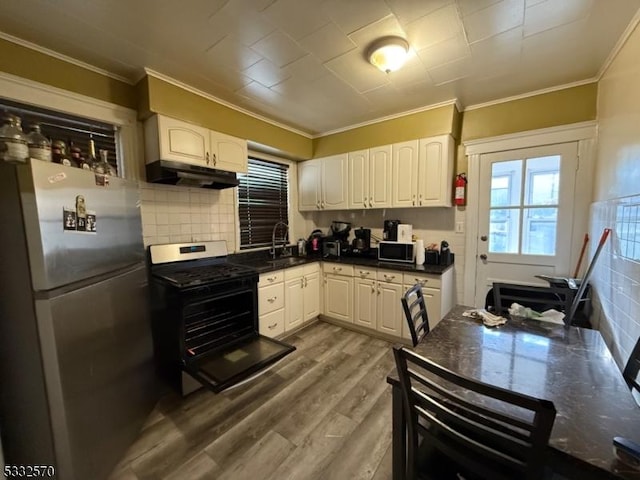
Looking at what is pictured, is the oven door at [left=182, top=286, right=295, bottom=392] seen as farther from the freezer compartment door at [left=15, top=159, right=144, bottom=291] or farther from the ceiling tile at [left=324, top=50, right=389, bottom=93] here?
the ceiling tile at [left=324, top=50, right=389, bottom=93]

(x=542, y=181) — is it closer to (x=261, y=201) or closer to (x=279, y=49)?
(x=279, y=49)

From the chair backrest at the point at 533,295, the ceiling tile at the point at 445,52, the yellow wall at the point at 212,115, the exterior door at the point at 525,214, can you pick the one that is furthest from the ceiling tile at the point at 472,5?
the yellow wall at the point at 212,115

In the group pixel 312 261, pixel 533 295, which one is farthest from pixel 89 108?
pixel 533 295

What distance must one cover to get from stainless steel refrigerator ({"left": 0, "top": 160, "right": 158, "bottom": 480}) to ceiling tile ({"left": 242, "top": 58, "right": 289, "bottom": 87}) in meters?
1.32

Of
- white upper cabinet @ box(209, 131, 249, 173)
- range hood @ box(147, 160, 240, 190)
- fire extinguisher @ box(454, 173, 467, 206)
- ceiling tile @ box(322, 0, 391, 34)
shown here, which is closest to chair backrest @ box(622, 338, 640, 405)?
fire extinguisher @ box(454, 173, 467, 206)

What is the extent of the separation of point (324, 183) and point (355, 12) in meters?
2.10

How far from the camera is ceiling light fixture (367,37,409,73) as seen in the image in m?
1.70

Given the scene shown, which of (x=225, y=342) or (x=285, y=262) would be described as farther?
(x=285, y=262)

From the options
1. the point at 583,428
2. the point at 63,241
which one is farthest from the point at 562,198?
the point at 63,241

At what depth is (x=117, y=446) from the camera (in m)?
1.42

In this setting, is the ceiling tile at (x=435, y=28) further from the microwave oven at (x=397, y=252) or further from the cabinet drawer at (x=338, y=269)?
the cabinet drawer at (x=338, y=269)

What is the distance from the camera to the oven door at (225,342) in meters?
1.84

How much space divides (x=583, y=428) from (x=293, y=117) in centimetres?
313

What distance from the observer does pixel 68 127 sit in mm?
1913
